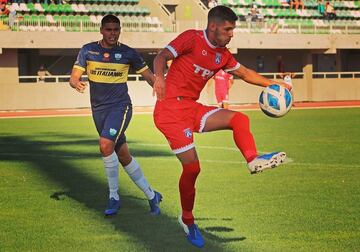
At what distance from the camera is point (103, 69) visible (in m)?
9.12

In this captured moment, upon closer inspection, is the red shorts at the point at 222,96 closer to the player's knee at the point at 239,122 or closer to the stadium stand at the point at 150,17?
the stadium stand at the point at 150,17

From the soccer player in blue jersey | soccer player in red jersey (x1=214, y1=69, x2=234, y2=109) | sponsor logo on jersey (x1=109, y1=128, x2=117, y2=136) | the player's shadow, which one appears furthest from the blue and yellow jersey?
soccer player in red jersey (x1=214, y1=69, x2=234, y2=109)

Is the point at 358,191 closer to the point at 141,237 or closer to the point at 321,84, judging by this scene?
the point at 141,237

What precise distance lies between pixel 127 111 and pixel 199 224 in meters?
1.76

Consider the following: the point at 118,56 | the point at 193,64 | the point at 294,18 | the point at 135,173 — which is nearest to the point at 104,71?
the point at 118,56

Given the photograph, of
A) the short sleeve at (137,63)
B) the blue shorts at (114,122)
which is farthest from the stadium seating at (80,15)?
the blue shorts at (114,122)

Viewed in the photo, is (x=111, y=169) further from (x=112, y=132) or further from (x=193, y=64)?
(x=193, y=64)

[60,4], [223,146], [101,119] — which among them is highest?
Result: [60,4]

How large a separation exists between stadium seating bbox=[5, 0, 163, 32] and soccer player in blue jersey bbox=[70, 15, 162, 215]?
28.3 metres

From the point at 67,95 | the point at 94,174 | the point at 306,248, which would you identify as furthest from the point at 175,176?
the point at 67,95

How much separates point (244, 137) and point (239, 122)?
0.54 ft

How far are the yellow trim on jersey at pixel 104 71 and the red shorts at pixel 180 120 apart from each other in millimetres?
1758

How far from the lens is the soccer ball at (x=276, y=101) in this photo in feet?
25.9

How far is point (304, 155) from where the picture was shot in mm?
15234
